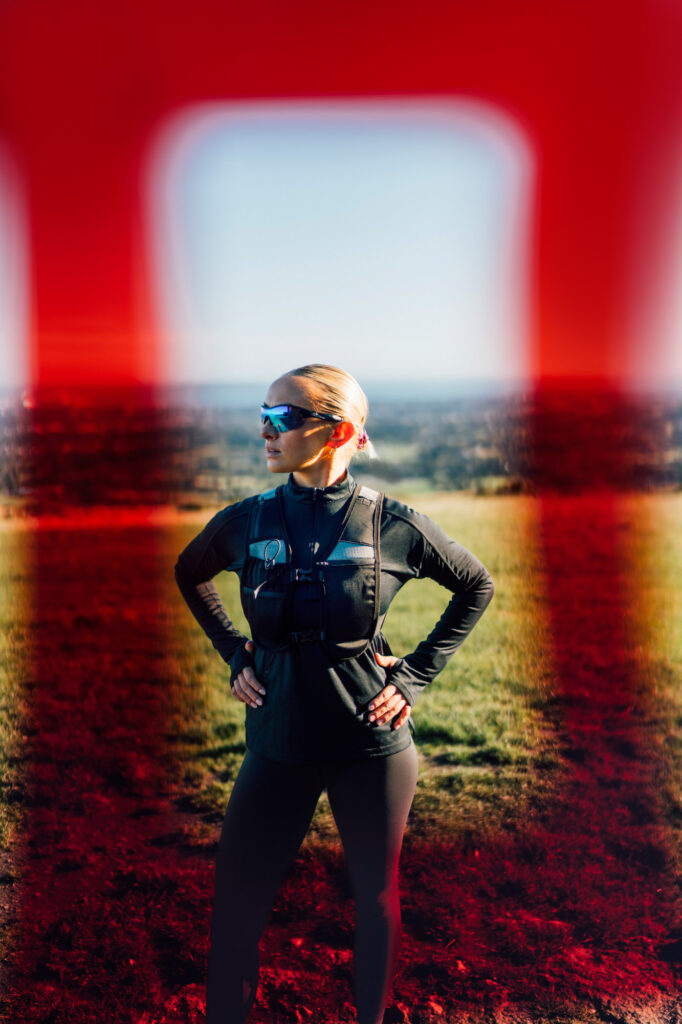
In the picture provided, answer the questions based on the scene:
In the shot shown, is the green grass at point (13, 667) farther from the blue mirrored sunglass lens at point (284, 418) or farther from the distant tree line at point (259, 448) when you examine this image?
the blue mirrored sunglass lens at point (284, 418)

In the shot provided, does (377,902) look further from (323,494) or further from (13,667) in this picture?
(13,667)

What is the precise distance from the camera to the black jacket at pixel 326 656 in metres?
1.74

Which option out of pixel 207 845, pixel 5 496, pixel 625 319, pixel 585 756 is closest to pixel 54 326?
pixel 5 496

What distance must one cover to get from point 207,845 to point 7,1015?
90cm

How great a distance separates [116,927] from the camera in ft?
8.52

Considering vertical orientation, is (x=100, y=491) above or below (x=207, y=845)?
above

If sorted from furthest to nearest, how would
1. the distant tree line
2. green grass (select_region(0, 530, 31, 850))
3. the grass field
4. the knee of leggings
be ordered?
the distant tree line
green grass (select_region(0, 530, 31, 850))
the grass field
the knee of leggings

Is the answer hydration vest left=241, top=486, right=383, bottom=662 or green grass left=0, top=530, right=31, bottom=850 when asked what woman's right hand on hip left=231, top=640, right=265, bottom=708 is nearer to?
hydration vest left=241, top=486, right=383, bottom=662

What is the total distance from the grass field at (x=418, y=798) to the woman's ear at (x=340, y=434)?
64.7 inches

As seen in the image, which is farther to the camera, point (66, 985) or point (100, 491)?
point (100, 491)

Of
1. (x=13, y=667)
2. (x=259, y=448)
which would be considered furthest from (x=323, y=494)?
(x=13, y=667)

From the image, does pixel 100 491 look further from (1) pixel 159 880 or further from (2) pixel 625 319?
(2) pixel 625 319

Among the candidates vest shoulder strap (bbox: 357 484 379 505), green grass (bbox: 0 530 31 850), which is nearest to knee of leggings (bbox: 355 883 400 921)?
vest shoulder strap (bbox: 357 484 379 505)

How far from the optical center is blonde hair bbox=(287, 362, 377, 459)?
5.74 ft
